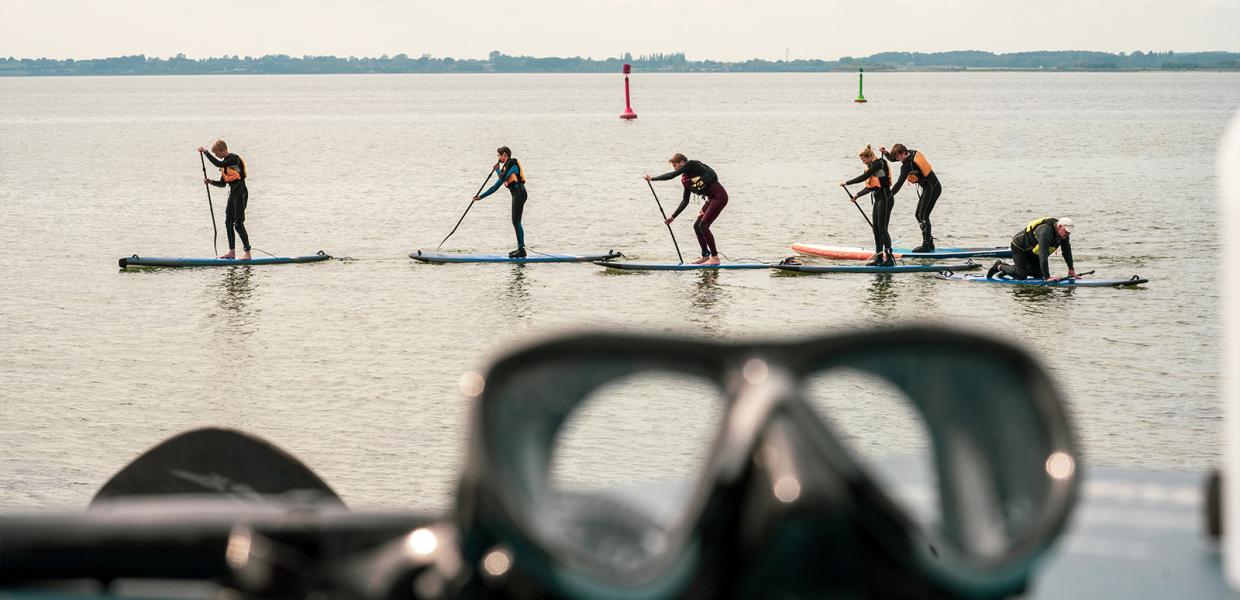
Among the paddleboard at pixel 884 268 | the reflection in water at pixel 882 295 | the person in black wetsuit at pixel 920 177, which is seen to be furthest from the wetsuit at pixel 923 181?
the reflection in water at pixel 882 295

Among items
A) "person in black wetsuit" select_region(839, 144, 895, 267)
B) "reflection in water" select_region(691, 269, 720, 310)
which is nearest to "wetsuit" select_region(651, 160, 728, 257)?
"reflection in water" select_region(691, 269, 720, 310)

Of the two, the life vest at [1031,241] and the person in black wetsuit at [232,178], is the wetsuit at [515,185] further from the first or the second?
the life vest at [1031,241]

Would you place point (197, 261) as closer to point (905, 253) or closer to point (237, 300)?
point (237, 300)

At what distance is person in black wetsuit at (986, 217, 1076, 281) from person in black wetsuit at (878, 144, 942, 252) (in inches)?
108

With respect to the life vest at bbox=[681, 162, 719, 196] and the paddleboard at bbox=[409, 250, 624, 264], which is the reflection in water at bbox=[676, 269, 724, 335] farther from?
the paddleboard at bbox=[409, 250, 624, 264]

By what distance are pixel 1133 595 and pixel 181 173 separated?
66.0 m

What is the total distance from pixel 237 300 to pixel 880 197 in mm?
10555

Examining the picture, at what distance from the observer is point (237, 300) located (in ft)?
74.1

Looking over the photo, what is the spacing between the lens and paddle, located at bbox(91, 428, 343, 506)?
98.8 inches

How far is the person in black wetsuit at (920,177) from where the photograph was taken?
25375 millimetres

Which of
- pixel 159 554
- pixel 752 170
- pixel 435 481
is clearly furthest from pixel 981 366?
pixel 752 170

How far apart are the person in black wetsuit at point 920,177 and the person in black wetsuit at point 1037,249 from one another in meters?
2.75

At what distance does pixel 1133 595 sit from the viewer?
8.37 feet

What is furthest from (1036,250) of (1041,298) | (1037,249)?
(1041,298)
